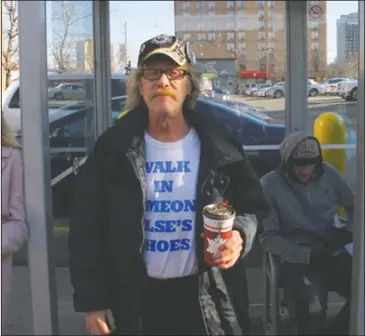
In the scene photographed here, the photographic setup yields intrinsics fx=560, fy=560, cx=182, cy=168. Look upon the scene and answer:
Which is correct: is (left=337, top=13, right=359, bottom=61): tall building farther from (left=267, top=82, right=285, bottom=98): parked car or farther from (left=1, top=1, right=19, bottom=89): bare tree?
(left=1, top=1, right=19, bottom=89): bare tree

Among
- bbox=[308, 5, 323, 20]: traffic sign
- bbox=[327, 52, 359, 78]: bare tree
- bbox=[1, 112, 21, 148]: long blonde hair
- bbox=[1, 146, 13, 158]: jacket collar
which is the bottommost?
bbox=[1, 146, 13, 158]: jacket collar

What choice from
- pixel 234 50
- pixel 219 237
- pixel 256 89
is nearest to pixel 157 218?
pixel 219 237

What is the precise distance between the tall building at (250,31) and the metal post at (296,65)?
0.04 m

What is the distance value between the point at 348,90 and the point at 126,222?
2409 mm

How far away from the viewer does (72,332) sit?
341cm

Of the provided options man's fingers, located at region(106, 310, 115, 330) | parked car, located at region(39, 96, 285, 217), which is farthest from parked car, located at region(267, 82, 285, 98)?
man's fingers, located at region(106, 310, 115, 330)

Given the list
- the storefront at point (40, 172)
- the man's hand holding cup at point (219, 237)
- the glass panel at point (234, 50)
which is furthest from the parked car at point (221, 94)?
the man's hand holding cup at point (219, 237)

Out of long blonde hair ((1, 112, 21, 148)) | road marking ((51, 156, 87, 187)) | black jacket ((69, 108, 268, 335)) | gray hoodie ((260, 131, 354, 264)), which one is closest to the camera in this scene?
black jacket ((69, 108, 268, 335))

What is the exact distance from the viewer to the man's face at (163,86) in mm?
1851

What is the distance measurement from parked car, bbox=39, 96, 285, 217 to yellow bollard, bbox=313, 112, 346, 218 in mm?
255

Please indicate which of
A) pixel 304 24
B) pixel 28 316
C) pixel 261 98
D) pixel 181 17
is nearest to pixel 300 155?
pixel 261 98

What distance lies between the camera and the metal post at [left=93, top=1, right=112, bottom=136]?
3855 millimetres

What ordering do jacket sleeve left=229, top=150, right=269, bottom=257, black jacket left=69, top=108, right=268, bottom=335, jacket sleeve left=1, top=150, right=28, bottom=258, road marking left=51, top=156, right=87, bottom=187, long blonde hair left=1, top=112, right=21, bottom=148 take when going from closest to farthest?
black jacket left=69, top=108, right=268, bottom=335 < jacket sleeve left=229, top=150, right=269, bottom=257 < jacket sleeve left=1, top=150, right=28, bottom=258 < long blonde hair left=1, top=112, right=21, bottom=148 < road marking left=51, top=156, right=87, bottom=187

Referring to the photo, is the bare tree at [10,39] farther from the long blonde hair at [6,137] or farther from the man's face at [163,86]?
the man's face at [163,86]
